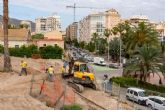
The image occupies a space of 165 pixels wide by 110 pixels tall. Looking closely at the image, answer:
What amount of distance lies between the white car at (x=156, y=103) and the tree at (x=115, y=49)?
265 feet

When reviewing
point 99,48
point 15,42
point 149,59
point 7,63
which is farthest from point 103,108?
point 99,48

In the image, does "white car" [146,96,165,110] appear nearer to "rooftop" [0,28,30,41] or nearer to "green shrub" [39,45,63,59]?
"green shrub" [39,45,63,59]

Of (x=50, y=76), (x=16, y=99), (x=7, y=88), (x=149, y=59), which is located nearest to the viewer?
(x=16, y=99)

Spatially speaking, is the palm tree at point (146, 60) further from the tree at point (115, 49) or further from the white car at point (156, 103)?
the tree at point (115, 49)

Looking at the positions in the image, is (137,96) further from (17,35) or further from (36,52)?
(17,35)

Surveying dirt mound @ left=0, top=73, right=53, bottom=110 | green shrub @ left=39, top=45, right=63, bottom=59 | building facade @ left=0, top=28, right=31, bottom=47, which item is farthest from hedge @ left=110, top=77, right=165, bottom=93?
building facade @ left=0, top=28, right=31, bottom=47

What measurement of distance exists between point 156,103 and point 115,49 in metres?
85.1

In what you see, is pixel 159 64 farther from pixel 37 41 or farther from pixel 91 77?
pixel 37 41

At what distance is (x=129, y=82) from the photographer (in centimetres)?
5591

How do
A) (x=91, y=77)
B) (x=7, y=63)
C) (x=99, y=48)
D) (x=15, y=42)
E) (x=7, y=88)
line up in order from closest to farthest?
(x=7, y=88)
(x=91, y=77)
(x=7, y=63)
(x=15, y=42)
(x=99, y=48)

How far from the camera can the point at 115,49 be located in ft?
398

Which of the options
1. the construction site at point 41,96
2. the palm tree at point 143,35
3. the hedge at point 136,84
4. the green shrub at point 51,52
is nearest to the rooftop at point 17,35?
the green shrub at point 51,52

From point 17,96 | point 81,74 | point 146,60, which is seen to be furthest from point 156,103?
point 146,60

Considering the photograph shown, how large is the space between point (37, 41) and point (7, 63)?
52447mm
